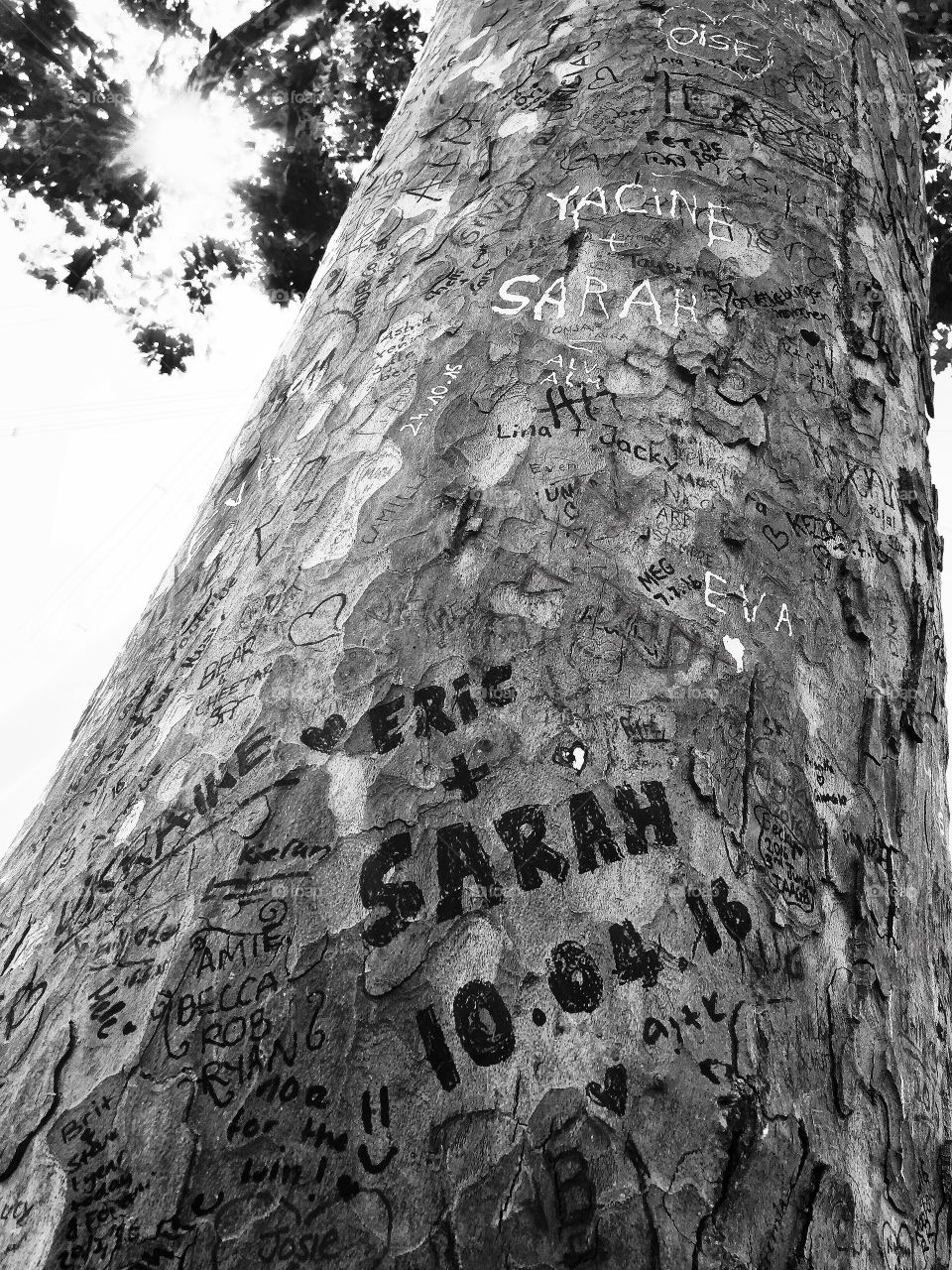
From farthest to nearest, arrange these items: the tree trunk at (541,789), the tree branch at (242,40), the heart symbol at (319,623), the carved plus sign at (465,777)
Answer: the tree branch at (242,40)
the heart symbol at (319,623)
the carved plus sign at (465,777)
the tree trunk at (541,789)

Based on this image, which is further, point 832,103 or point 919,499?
point 832,103

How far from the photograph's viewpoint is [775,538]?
1068mm

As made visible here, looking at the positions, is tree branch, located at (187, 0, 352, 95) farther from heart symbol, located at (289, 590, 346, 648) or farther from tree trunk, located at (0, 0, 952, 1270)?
heart symbol, located at (289, 590, 346, 648)

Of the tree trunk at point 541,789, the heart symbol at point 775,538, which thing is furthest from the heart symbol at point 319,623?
the heart symbol at point 775,538

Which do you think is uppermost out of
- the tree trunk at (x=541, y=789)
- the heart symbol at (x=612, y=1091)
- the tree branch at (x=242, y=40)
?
the tree branch at (x=242, y=40)

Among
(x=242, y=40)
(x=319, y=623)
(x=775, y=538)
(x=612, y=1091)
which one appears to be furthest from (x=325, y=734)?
(x=242, y=40)

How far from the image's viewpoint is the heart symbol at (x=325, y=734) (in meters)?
0.90

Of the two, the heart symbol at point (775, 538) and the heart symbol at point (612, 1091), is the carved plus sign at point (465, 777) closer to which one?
the heart symbol at point (612, 1091)

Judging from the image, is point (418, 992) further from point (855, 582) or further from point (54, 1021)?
point (855, 582)

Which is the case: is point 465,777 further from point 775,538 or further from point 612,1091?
point 775,538

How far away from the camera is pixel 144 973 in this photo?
80 cm

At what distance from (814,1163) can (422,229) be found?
124 cm

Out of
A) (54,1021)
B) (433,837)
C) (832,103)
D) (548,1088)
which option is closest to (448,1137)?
(548,1088)

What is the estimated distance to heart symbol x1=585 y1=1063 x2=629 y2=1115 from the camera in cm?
73
